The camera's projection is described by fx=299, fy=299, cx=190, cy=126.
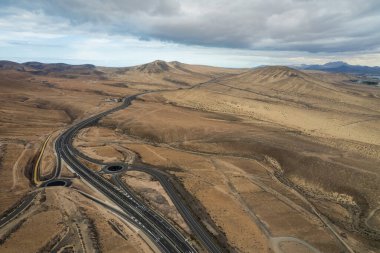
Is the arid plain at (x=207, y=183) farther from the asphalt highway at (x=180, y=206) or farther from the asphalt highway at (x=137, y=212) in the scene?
the asphalt highway at (x=137, y=212)

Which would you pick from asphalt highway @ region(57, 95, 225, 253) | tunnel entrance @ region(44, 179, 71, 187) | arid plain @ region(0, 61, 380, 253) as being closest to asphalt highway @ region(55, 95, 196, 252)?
asphalt highway @ region(57, 95, 225, 253)

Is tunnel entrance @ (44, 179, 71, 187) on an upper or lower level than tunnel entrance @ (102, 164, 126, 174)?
lower

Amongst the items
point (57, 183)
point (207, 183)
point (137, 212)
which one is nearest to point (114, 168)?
point (57, 183)

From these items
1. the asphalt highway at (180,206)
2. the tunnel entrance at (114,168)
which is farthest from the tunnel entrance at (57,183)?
the asphalt highway at (180,206)

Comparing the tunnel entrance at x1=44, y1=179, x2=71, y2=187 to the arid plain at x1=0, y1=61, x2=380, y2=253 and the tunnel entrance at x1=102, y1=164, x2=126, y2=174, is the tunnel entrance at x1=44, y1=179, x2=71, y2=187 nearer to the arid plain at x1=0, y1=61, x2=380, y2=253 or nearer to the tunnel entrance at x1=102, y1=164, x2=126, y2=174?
the arid plain at x1=0, y1=61, x2=380, y2=253

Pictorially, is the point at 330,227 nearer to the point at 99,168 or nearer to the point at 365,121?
the point at 99,168

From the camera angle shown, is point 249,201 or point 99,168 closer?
point 249,201

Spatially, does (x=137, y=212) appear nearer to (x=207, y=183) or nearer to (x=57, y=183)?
(x=207, y=183)

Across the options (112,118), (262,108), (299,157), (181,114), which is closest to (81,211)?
(299,157)
